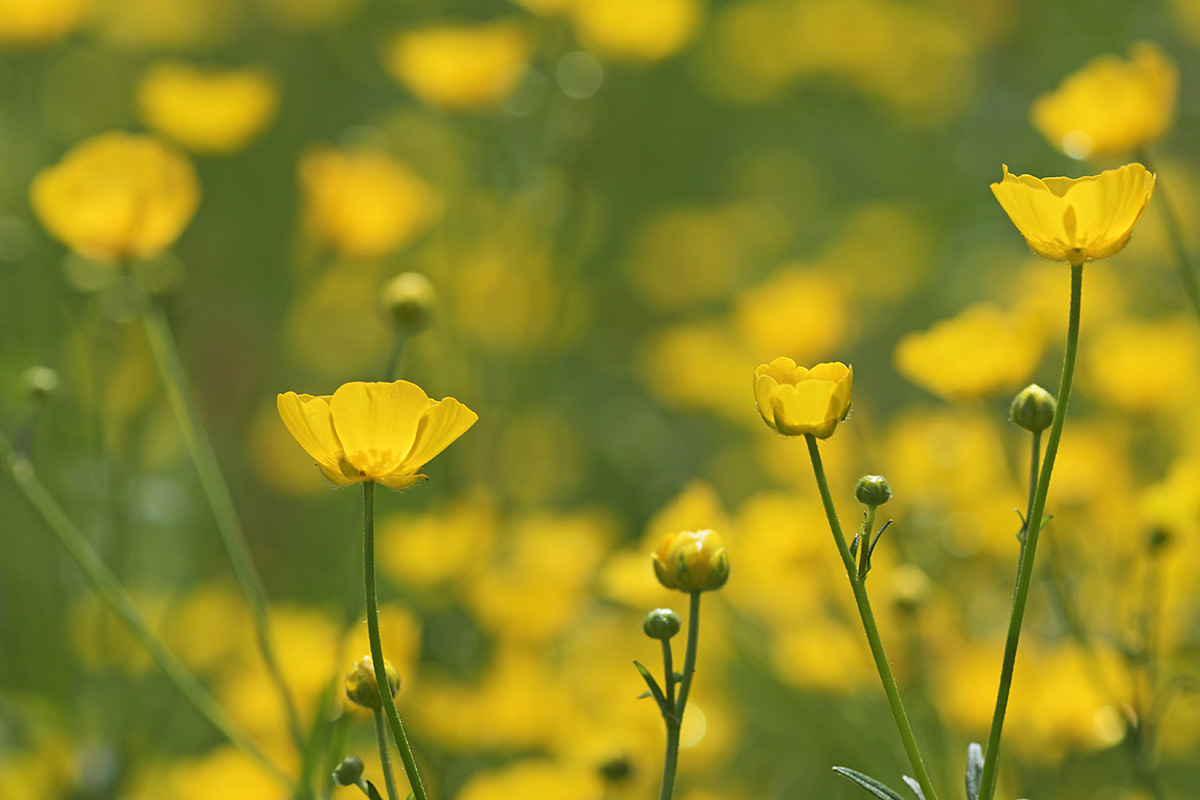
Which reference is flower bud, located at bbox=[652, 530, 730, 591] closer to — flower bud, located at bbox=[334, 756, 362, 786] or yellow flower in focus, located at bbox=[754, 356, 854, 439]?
yellow flower in focus, located at bbox=[754, 356, 854, 439]

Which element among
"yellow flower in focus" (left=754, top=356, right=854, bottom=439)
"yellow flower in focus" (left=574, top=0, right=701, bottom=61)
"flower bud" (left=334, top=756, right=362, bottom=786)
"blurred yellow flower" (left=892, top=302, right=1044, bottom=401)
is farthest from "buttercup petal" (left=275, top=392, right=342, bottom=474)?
"yellow flower in focus" (left=574, top=0, right=701, bottom=61)

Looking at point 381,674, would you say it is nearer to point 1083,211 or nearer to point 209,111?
point 1083,211

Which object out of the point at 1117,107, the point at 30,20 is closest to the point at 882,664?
the point at 1117,107

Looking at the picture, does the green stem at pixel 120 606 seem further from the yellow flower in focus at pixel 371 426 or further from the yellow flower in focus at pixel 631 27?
the yellow flower in focus at pixel 631 27

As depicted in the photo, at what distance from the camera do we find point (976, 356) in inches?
56.7

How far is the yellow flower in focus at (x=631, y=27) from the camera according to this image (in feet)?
A: 8.54

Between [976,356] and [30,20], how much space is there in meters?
2.05

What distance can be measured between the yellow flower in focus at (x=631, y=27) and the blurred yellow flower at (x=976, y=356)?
4.62ft

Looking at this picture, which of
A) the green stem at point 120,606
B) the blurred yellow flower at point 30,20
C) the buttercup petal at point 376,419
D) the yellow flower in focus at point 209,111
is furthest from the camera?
the blurred yellow flower at point 30,20

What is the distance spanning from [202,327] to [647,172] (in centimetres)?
190

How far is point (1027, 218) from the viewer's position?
106 centimetres

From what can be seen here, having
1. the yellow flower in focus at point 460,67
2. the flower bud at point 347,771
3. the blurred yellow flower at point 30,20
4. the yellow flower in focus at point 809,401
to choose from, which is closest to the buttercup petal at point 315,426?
the flower bud at point 347,771

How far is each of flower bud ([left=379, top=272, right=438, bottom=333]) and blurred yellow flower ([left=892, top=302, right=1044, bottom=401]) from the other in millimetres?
622

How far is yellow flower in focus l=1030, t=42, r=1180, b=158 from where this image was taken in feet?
5.22
